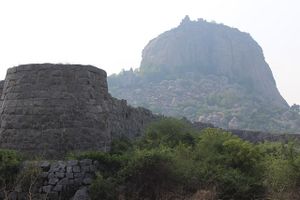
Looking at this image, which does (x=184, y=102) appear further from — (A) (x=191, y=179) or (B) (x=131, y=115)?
(A) (x=191, y=179)

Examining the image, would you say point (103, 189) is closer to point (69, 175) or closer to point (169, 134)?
point (69, 175)

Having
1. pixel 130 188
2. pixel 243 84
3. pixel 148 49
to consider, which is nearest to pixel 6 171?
pixel 130 188

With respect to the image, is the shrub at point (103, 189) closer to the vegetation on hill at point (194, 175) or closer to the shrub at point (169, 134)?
the vegetation on hill at point (194, 175)

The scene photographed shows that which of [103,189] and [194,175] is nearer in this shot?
[103,189]

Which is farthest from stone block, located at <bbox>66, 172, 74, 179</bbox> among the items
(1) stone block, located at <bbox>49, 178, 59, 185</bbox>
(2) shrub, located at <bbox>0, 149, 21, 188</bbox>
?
(2) shrub, located at <bbox>0, 149, 21, 188</bbox>

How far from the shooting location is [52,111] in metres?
11.0

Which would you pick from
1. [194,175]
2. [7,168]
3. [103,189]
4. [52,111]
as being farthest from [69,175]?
[194,175]

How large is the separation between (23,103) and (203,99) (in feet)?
251

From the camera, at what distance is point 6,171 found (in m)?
9.90

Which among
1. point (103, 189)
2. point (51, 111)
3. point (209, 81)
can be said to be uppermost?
point (209, 81)

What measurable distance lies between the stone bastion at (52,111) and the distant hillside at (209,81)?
177 ft

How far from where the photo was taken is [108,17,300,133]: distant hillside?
76.2m

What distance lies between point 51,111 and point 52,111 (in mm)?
22

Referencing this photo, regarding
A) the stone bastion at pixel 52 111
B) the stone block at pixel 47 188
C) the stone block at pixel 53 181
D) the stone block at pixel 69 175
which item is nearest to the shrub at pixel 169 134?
the stone bastion at pixel 52 111
